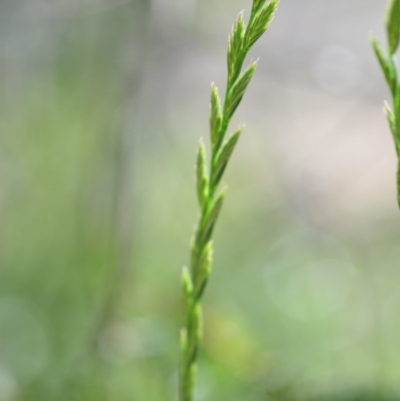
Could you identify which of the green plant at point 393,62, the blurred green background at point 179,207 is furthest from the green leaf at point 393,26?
the blurred green background at point 179,207

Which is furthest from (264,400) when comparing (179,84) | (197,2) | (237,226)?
(179,84)

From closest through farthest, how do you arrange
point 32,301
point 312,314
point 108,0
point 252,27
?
point 252,27
point 32,301
point 312,314
point 108,0

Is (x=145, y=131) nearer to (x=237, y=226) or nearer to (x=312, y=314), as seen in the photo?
(x=237, y=226)

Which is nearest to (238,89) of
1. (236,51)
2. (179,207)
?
(236,51)

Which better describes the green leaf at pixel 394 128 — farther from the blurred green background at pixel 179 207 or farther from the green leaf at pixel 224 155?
the blurred green background at pixel 179 207

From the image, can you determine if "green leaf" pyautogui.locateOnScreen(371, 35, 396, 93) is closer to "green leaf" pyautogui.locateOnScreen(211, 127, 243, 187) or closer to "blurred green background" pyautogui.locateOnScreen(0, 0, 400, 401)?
"green leaf" pyautogui.locateOnScreen(211, 127, 243, 187)

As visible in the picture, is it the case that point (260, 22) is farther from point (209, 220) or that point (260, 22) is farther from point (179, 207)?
point (179, 207)
